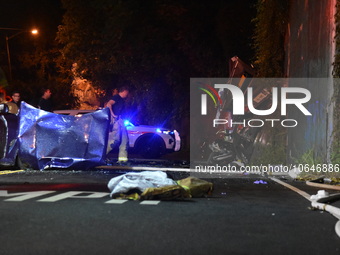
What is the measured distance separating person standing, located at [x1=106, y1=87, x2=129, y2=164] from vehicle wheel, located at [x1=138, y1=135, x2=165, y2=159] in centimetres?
481

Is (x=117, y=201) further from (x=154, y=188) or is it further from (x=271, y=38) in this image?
(x=271, y=38)

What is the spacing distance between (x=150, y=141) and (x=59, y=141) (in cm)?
860

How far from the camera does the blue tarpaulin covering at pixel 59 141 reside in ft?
44.5

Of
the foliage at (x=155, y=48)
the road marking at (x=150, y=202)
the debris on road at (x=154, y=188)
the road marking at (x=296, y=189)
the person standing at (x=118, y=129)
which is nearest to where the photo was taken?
the road marking at (x=150, y=202)

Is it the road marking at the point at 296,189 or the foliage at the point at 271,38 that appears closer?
the road marking at the point at 296,189

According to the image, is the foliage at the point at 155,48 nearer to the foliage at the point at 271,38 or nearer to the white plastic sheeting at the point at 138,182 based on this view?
the foliage at the point at 271,38

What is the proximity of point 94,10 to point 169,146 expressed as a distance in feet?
45.7

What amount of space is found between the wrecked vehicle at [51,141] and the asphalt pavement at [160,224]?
12.4ft

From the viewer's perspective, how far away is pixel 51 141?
13648 mm

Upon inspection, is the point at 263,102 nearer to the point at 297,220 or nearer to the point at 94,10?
the point at 297,220

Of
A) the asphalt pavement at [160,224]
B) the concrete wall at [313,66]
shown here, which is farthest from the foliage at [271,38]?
the asphalt pavement at [160,224]

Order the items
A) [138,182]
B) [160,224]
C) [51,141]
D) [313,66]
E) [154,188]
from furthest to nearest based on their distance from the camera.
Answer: [313,66], [51,141], [138,182], [154,188], [160,224]

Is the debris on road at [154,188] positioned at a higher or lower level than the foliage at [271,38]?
lower

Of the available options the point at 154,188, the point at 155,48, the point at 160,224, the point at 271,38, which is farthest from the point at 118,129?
the point at 155,48
